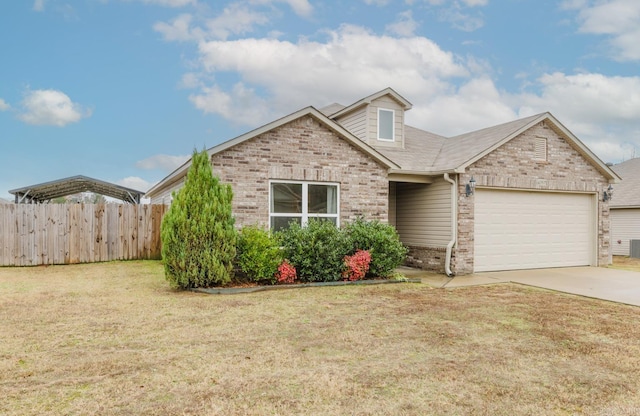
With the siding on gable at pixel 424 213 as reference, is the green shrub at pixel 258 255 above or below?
below

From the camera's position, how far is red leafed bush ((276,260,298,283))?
9742 mm

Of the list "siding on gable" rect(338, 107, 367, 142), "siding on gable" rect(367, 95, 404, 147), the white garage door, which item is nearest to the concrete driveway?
the white garage door

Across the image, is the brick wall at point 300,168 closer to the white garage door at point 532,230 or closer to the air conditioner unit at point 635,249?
the white garage door at point 532,230

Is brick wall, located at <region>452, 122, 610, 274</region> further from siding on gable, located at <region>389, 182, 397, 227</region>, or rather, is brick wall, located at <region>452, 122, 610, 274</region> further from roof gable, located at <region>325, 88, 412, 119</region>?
roof gable, located at <region>325, 88, 412, 119</region>

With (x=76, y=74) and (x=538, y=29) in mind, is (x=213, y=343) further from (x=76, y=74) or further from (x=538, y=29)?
(x=538, y=29)

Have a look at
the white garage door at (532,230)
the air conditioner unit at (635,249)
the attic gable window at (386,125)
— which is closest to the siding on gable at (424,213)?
the white garage door at (532,230)

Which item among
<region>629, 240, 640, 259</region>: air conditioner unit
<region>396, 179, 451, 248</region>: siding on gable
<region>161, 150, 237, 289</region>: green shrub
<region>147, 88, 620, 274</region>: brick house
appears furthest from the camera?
<region>629, 240, 640, 259</region>: air conditioner unit

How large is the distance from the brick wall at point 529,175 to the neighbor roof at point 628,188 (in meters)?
6.51

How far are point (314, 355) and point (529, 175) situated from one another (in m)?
11.1

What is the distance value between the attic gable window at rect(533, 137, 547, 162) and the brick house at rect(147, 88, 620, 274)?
1.3 inches

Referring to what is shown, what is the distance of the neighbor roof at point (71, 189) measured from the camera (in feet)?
58.0

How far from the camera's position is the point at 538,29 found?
13.8m

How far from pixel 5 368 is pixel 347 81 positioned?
17113mm

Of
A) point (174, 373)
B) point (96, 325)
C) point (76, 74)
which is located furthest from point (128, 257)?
point (174, 373)
